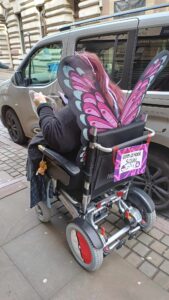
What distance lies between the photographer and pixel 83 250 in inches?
75.7

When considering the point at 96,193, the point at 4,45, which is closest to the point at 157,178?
the point at 96,193

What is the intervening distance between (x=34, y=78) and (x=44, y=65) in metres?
0.31

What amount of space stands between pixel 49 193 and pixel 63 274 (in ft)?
2.44

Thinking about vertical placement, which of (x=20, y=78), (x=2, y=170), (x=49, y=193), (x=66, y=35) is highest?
(x=66, y=35)

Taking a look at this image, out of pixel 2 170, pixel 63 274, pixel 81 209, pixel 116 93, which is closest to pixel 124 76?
pixel 116 93

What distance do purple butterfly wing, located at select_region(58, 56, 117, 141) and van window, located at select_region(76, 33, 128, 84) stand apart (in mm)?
1190

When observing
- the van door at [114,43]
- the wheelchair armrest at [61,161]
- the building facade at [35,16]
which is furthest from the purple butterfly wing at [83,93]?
the building facade at [35,16]

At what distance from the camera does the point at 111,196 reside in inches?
84.4

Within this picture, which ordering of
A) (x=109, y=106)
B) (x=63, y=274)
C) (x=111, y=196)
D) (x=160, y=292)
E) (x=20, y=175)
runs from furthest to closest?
(x=20, y=175)
(x=111, y=196)
(x=63, y=274)
(x=160, y=292)
(x=109, y=106)

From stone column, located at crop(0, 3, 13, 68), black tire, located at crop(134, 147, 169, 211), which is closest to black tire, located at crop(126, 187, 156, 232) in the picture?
black tire, located at crop(134, 147, 169, 211)

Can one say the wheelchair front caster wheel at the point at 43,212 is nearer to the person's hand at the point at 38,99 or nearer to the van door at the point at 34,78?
the person's hand at the point at 38,99

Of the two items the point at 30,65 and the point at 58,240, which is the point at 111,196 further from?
the point at 30,65

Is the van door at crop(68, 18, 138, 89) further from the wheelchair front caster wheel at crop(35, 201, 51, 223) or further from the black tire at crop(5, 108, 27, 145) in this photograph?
the black tire at crop(5, 108, 27, 145)

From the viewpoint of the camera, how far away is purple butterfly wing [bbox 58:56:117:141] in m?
1.33
